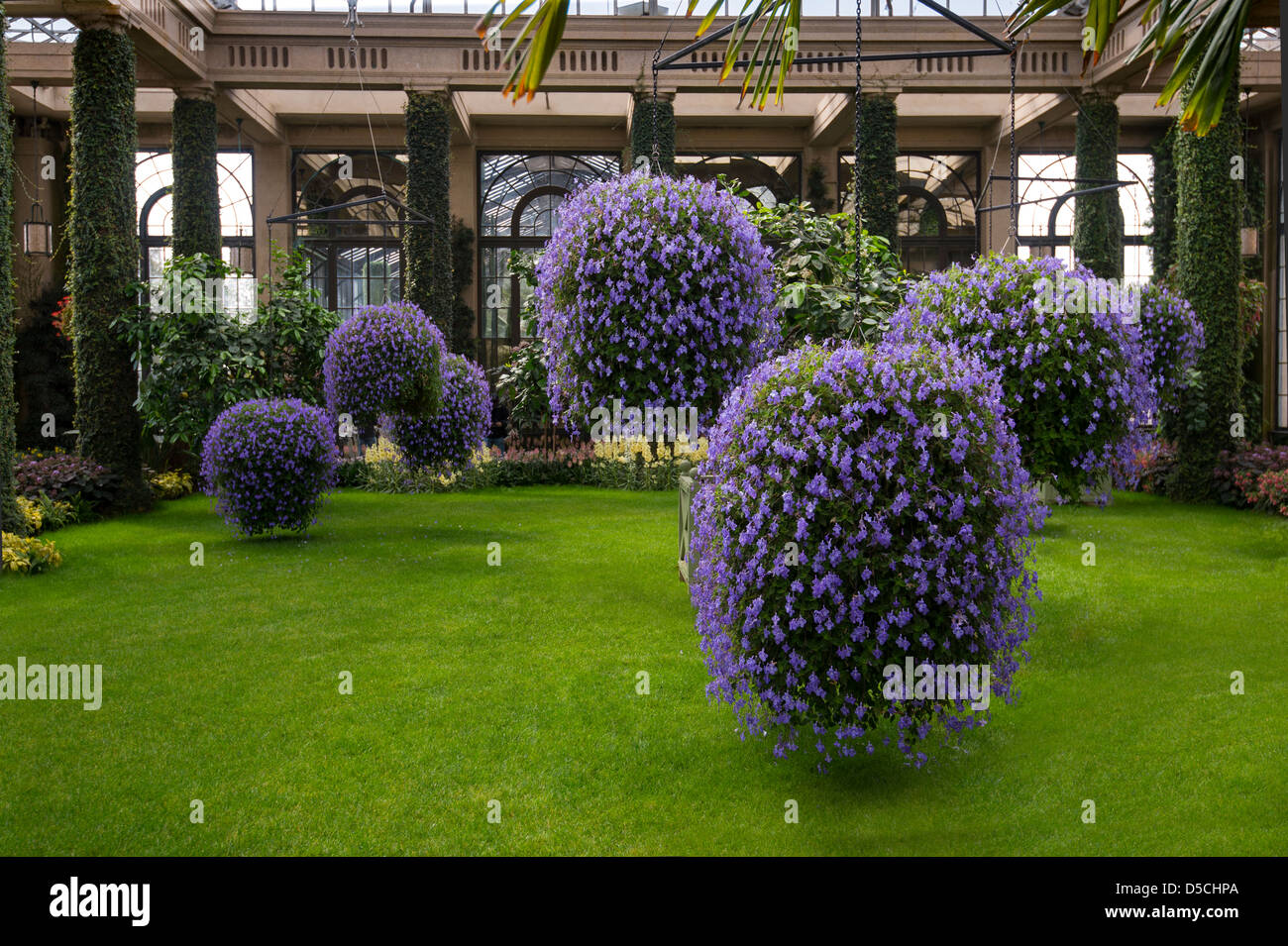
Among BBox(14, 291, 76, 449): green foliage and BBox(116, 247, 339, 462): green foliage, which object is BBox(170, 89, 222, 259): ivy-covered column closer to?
BBox(116, 247, 339, 462): green foliage

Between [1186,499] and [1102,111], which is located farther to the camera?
[1102,111]

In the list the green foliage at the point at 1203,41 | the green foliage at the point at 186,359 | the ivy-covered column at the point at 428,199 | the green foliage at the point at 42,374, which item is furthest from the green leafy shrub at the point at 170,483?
the green foliage at the point at 1203,41

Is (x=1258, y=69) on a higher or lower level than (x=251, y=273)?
higher

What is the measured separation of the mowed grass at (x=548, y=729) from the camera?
3764 mm

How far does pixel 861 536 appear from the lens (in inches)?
140

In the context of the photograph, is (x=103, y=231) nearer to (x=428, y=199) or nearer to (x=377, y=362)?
(x=377, y=362)

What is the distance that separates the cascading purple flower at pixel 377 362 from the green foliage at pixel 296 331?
8.94ft

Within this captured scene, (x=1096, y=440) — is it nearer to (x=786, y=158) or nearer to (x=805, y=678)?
(x=805, y=678)

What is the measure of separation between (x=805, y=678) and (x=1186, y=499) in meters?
11.5

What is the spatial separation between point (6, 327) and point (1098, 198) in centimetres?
1381

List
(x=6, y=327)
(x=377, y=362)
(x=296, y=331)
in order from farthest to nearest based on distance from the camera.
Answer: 1. (x=296, y=331)
2. (x=377, y=362)
3. (x=6, y=327)

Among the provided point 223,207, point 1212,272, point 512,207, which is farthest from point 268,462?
point 223,207

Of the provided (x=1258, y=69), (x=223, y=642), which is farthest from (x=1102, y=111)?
(x=223, y=642)
